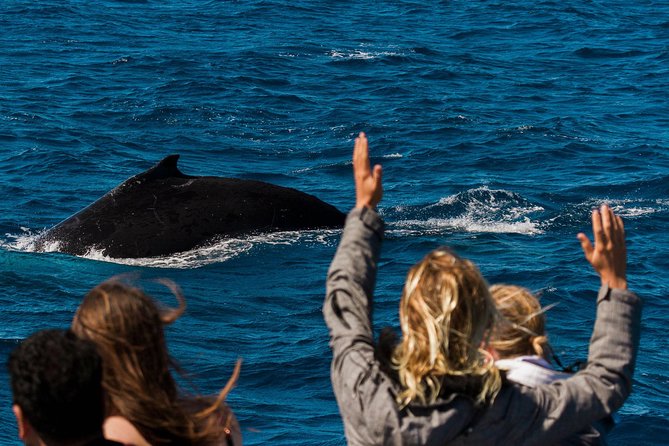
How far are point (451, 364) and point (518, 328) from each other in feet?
1.69

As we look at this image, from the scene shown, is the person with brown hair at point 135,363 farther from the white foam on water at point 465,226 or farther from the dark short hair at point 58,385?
the white foam on water at point 465,226

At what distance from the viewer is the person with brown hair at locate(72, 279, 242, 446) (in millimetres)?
3564

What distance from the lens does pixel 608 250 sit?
4008 millimetres

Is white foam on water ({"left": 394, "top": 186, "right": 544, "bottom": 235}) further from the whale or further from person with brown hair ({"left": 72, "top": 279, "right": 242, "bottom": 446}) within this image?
person with brown hair ({"left": 72, "top": 279, "right": 242, "bottom": 446})

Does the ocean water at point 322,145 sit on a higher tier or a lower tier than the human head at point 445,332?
Result: lower

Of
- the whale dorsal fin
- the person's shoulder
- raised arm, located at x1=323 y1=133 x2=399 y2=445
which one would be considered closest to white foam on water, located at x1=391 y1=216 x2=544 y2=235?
the whale dorsal fin

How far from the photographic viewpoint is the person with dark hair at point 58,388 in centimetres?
327

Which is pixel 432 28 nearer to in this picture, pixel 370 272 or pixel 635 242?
pixel 635 242

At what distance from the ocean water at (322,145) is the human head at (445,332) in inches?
62.1

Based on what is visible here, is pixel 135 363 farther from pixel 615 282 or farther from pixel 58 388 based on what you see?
pixel 615 282

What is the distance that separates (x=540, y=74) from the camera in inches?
1193

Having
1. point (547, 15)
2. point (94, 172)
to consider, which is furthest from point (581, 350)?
point (547, 15)

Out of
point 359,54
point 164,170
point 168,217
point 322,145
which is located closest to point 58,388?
point 164,170

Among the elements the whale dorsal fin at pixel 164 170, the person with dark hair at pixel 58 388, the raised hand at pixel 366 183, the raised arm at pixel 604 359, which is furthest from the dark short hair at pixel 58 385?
the whale dorsal fin at pixel 164 170
